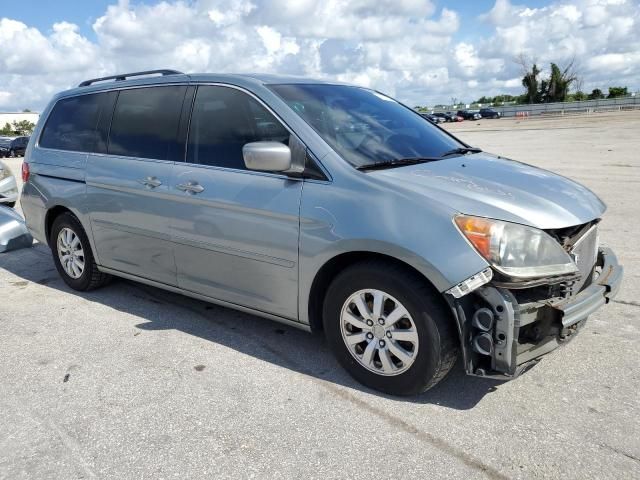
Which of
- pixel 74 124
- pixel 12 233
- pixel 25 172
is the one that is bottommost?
pixel 12 233

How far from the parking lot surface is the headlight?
79 centimetres

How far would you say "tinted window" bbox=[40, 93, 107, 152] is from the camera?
496 centimetres

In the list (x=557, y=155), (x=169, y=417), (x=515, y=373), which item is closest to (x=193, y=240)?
(x=169, y=417)

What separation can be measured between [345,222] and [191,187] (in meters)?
1.30

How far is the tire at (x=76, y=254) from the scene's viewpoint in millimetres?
5098

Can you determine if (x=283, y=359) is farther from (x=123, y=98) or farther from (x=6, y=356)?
(x=123, y=98)

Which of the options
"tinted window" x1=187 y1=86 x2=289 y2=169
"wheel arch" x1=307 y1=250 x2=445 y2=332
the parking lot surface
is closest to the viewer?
the parking lot surface

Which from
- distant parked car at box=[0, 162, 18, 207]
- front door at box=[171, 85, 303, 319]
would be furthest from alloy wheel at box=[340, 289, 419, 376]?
distant parked car at box=[0, 162, 18, 207]

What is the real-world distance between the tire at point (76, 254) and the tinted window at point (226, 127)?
66.0 inches

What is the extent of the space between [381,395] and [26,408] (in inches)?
80.0

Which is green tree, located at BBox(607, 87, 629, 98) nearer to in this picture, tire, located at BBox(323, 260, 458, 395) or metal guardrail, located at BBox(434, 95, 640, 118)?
metal guardrail, located at BBox(434, 95, 640, 118)

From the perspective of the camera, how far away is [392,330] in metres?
3.13

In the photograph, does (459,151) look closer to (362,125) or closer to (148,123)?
(362,125)

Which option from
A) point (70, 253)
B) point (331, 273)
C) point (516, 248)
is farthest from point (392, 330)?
point (70, 253)
